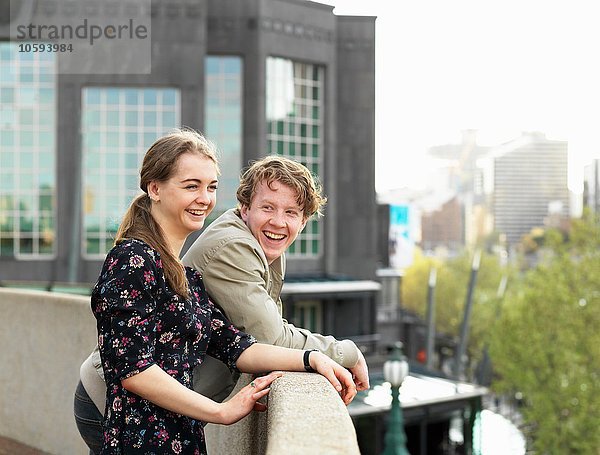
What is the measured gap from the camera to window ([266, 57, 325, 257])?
3738cm

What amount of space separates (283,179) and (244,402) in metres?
1.05

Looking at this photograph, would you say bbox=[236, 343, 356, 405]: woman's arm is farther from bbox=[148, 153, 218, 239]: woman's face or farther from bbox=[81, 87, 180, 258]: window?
bbox=[81, 87, 180, 258]: window

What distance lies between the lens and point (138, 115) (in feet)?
115

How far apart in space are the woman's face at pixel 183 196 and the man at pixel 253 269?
0.92ft

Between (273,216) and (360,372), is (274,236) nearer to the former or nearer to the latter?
(273,216)

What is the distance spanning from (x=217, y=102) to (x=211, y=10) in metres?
4.34

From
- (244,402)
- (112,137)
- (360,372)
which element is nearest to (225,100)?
(112,137)

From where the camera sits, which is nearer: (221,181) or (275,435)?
(275,435)

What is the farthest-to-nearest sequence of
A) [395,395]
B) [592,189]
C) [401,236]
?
[592,189] → [401,236] → [395,395]

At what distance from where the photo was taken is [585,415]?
87.9ft

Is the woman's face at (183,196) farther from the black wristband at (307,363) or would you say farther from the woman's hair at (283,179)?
the black wristband at (307,363)

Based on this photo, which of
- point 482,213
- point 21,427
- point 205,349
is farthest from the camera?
point 482,213

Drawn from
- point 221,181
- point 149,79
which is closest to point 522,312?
point 221,181

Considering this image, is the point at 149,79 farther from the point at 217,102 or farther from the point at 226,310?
the point at 226,310
